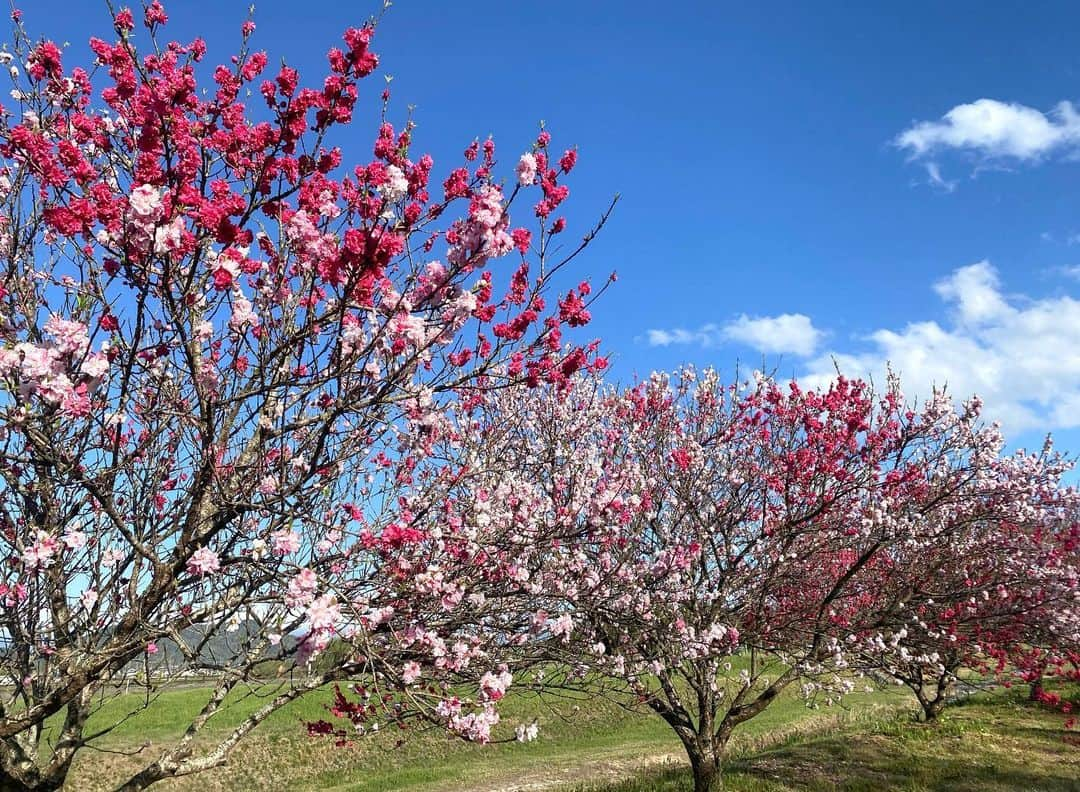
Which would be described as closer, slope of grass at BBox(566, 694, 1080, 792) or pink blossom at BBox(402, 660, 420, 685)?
pink blossom at BBox(402, 660, 420, 685)

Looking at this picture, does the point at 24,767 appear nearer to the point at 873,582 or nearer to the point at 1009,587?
the point at 873,582

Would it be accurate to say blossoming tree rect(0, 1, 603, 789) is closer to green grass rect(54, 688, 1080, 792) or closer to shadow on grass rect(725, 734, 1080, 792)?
green grass rect(54, 688, 1080, 792)

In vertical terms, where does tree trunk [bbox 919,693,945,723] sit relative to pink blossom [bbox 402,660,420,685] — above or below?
below

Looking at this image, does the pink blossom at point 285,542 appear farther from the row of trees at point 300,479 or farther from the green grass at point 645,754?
the green grass at point 645,754

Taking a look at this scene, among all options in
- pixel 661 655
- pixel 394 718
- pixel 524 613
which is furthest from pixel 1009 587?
pixel 394 718

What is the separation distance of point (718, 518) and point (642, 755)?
10945 mm

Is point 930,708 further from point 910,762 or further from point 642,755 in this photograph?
point 642,755

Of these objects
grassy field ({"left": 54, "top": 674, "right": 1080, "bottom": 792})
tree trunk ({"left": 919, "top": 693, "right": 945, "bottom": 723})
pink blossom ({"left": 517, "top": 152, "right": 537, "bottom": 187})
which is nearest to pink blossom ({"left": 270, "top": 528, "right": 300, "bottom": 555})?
pink blossom ({"left": 517, "top": 152, "right": 537, "bottom": 187})

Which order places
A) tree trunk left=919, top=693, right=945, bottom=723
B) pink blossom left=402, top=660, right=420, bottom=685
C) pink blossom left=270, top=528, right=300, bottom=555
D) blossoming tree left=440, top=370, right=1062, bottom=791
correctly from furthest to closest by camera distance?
tree trunk left=919, top=693, right=945, bottom=723, blossoming tree left=440, top=370, right=1062, bottom=791, pink blossom left=402, top=660, right=420, bottom=685, pink blossom left=270, top=528, right=300, bottom=555

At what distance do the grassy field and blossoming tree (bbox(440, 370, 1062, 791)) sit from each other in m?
2.98

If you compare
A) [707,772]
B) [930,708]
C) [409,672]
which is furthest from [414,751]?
[409,672]

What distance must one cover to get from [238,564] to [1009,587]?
12.6 m

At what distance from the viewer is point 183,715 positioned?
82.3 feet

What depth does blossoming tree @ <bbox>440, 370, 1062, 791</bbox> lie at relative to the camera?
8195mm
